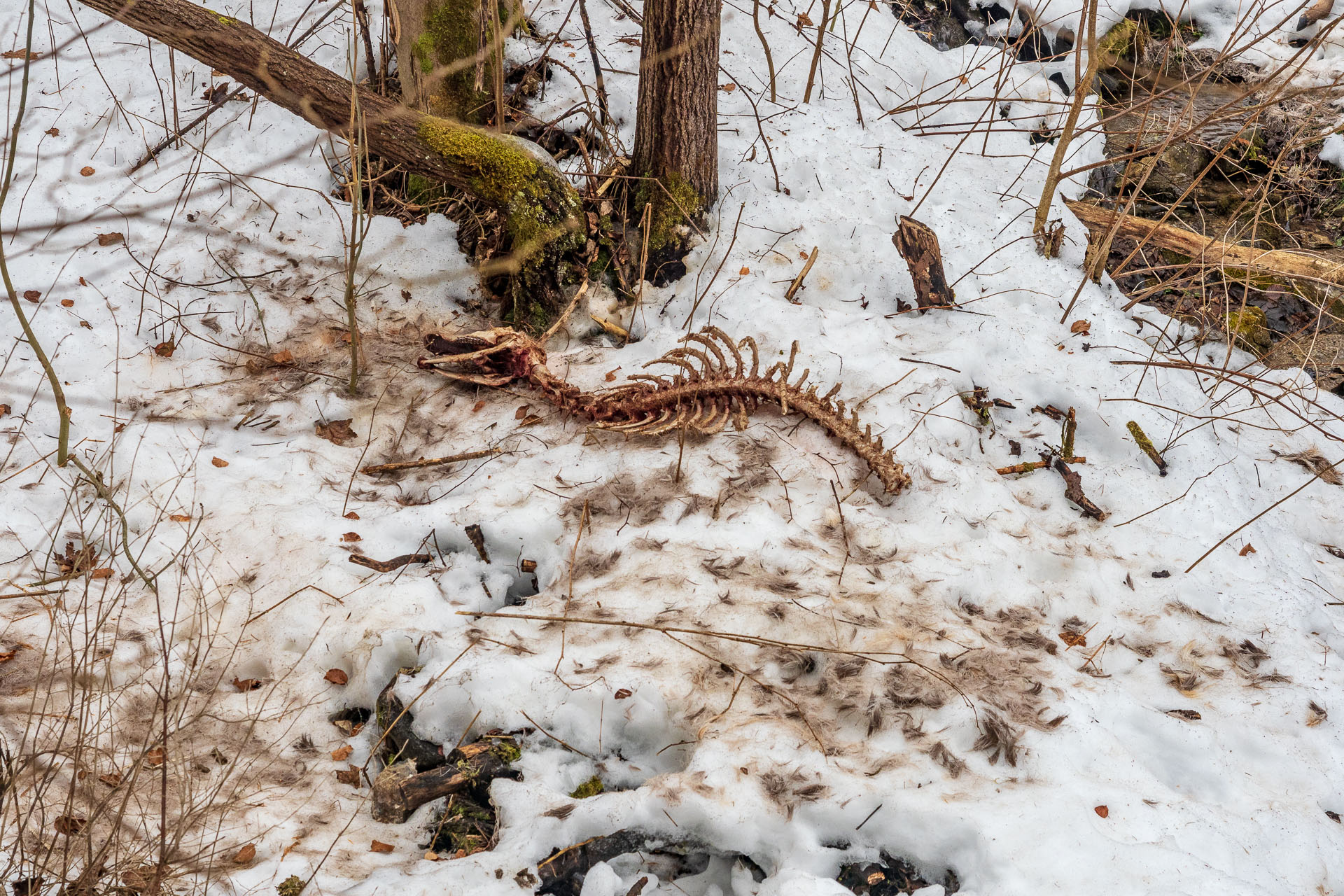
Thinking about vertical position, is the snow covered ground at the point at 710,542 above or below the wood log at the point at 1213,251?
below

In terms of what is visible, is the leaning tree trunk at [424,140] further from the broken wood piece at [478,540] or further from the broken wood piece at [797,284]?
the broken wood piece at [478,540]

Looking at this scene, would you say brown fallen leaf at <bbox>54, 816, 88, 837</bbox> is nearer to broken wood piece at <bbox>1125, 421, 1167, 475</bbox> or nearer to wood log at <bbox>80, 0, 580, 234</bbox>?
wood log at <bbox>80, 0, 580, 234</bbox>

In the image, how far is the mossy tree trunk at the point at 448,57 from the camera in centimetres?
394

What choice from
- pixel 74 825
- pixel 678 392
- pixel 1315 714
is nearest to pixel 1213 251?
pixel 1315 714

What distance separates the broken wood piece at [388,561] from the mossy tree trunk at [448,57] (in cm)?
238

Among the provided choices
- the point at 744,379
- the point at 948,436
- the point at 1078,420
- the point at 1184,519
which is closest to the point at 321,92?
the point at 744,379

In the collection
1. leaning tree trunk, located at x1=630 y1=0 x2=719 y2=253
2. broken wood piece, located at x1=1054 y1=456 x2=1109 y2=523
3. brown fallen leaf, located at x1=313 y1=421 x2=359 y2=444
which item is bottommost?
brown fallen leaf, located at x1=313 y1=421 x2=359 y2=444

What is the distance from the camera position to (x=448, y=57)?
404cm

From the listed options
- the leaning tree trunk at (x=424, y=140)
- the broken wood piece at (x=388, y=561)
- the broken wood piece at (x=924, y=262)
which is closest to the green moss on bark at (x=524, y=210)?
the leaning tree trunk at (x=424, y=140)

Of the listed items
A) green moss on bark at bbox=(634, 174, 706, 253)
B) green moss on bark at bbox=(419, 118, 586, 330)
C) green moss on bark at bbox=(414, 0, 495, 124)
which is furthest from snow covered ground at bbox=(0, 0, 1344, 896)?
green moss on bark at bbox=(414, 0, 495, 124)

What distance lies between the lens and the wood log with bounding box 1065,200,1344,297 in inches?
156

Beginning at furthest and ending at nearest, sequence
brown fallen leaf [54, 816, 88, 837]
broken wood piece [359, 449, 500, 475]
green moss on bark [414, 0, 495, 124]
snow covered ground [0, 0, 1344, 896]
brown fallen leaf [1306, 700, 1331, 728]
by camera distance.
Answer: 1. green moss on bark [414, 0, 495, 124]
2. broken wood piece [359, 449, 500, 475]
3. brown fallen leaf [1306, 700, 1331, 728]
4. snow covered ground [0, 0, 1344, 896]
5. brown fallen leaf [54, 816, 88, 837]

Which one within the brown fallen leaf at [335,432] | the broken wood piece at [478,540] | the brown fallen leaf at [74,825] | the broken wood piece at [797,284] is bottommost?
the brown fallen leaf at [74,825]

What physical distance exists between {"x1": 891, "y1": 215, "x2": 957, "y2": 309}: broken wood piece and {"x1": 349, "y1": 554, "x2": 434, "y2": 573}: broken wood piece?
8.03 ft
